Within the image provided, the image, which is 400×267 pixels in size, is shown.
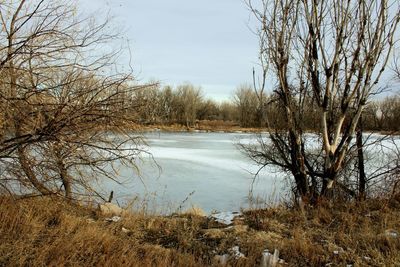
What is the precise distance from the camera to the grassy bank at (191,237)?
395 cm

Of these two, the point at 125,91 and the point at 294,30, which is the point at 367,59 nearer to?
the point at 294,30

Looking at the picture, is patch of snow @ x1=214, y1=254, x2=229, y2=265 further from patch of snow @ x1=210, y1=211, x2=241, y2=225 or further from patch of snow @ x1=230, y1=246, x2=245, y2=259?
patch of snow @ x1=210, y1=211, x2=241, y2=225

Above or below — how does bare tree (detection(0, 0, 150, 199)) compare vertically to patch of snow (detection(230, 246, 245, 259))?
above

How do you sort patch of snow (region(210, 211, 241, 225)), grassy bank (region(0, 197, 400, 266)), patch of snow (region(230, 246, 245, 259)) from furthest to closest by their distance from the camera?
patch of snow (region(210, 211, 241, 225)) < patch of snow (region(230, 246, 245, 259)) < grassy bank (region(0, 197, 400, 266))

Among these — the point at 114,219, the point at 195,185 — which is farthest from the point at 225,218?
the point at 195,185

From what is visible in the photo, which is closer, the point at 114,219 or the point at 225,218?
the point at 114,219

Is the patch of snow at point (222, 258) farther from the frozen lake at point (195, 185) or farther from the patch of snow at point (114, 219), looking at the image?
the frozen lake at point (195, 185)

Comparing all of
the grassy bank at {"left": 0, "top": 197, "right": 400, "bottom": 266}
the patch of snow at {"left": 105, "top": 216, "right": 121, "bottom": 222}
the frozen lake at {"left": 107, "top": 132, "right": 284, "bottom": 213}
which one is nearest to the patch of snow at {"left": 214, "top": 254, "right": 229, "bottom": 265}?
the grassy bank at {"left": 0, "top": 197, "right": 400, "bottom": 266}

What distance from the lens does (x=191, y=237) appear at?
5.38 m

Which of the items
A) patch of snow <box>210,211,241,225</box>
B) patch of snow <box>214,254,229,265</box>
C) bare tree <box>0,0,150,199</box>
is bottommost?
patch of snow <box>210,211,241,225</box>

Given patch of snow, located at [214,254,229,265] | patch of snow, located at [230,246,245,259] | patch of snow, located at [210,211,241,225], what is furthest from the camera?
patch of snow, located at [210,211,241,225]

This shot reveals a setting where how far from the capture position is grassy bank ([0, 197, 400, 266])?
395 centimetres

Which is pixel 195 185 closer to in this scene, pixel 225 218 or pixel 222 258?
pixel 225 218

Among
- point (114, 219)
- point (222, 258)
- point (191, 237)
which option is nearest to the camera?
point (222, 258)
